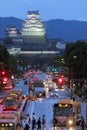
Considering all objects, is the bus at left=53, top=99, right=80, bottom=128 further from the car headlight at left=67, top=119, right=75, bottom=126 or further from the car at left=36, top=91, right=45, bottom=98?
the car at left=36, top=91, right=45, bottom=98

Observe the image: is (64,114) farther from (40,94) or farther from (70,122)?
(40,94)

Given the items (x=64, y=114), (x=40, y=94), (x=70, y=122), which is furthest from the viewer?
(x=40, y=94)

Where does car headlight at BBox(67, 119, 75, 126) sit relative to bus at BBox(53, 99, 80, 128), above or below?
below

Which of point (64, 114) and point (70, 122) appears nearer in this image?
point (70, 122)

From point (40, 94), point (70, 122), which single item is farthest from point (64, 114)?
point (40, 94)

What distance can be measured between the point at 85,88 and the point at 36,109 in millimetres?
21840

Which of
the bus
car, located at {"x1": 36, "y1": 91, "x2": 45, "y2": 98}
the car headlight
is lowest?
car, located at {"x1": 36, "y1": 91, "x2": 45, "y2": 98}

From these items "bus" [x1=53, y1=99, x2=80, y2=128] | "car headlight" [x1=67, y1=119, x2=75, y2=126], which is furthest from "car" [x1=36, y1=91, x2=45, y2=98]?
"car headlight" [x1=67, y1=119, x2=75, y2=126]

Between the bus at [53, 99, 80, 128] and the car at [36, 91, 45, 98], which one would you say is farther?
the car at [36, 91, 45, 98]

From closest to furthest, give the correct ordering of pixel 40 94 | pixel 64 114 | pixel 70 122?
pixel 70 122, pixel 64 114, pixel 40 94

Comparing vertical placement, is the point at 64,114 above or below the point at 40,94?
above

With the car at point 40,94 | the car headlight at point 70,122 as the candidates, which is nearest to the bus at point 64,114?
the car headlight at point 70,122

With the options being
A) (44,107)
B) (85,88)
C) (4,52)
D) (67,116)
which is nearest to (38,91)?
(85,88)

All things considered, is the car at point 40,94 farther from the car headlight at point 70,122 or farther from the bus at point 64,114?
the car headlight at point 70,122
